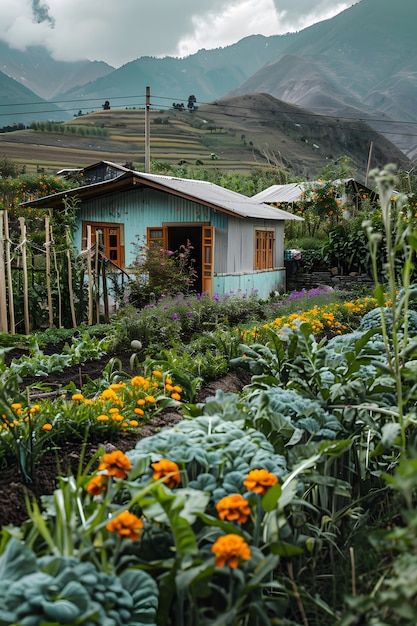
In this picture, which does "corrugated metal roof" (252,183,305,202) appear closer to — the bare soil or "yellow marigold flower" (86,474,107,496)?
the bare soil

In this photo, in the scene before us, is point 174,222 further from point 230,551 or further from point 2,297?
point 230,551

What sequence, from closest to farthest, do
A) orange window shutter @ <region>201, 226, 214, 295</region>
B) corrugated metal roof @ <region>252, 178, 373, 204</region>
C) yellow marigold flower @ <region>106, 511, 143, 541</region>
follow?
yellow marigold flower @ <region>106, 511, 143, 541</region> → orange window shutter @ <region>201, 226, 214, 295</region> → corrugated metal roof @ <region>252, 178, 373, 204</region>

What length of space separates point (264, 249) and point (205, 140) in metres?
55.0

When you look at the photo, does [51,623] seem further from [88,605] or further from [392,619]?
[392,619]

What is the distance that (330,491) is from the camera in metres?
2.74

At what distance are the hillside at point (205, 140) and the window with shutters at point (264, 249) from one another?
33.8 meters

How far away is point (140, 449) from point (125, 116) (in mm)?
69509

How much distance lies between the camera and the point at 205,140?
66375 millimetres

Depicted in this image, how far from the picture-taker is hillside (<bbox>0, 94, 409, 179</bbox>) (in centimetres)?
4972

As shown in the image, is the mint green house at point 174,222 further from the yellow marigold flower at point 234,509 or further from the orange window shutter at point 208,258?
the yellow marigold flower at point 234,509

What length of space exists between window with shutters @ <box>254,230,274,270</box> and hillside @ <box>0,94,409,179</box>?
33.8 metres

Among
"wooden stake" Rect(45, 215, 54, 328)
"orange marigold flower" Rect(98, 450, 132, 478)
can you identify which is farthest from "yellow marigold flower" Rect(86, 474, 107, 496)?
"wooden stake" Rect(45, 215, 54, 328)

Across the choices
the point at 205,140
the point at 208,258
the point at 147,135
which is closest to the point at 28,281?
the point at 208,258

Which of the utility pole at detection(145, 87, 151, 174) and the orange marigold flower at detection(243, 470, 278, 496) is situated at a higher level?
the utility pole at detection(145, 87, 151, 174)
